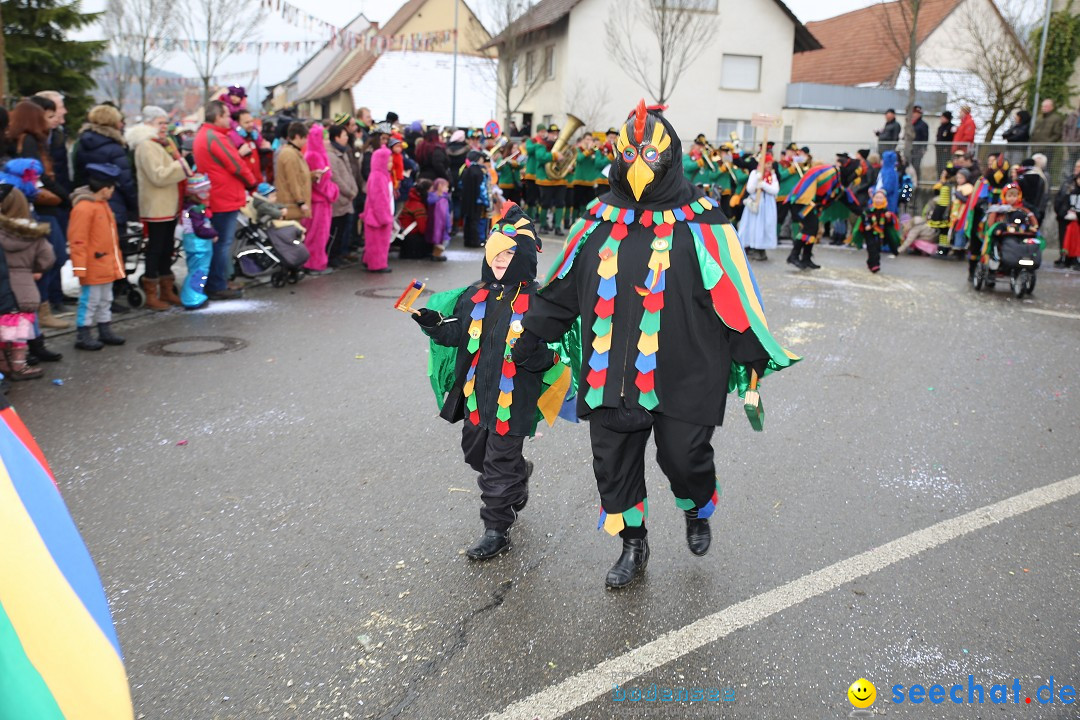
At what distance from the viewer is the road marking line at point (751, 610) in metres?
3.15

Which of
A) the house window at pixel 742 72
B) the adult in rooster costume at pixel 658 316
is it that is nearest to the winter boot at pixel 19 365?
the adult in rooster costume at pixel 658 316

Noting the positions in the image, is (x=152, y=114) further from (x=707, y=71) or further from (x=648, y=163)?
(x=707, y=71)

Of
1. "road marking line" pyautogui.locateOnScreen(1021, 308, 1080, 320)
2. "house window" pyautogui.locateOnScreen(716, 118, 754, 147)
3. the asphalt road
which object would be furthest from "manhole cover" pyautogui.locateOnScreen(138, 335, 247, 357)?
"house window" pyautogui.locateOnScreen(716, 118, 754, 147)

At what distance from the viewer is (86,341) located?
Result: 7.95m

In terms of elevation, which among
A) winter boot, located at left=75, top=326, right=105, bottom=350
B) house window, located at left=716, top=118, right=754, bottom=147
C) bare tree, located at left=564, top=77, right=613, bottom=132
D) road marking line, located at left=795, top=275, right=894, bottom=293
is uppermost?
bare tree, located at left=564, top=77, right=613, bottom=132

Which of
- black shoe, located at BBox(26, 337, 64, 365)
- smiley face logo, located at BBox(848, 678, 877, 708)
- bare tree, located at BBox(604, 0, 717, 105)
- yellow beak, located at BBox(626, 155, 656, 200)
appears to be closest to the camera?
smiley face logo, located at BBox(848, 678, 877, 708)

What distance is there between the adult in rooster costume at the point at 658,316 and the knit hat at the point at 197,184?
21.8 ft

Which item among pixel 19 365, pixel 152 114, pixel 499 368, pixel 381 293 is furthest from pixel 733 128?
pixel 499 368

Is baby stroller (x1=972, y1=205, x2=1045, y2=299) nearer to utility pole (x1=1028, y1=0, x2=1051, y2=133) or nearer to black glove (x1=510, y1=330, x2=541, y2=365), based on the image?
utility pole (x1=1028, y1=0, x2=1051, y2=133)

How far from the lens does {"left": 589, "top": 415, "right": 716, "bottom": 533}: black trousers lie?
12.5ft

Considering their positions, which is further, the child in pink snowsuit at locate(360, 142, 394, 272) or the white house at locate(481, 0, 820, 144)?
the white house at locate(481, 0, 820, 144)

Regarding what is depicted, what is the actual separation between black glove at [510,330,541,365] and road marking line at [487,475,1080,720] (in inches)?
51.8

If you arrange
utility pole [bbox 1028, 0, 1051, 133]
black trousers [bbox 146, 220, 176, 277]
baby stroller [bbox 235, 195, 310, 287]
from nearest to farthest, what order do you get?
black trousers [bbox 146, 220, 176, 277] < baby stroller [bbox 235, 195, 310, 287] < utility pole [bbox 1028, 0, 1051, 133]

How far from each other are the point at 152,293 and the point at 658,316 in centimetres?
743
